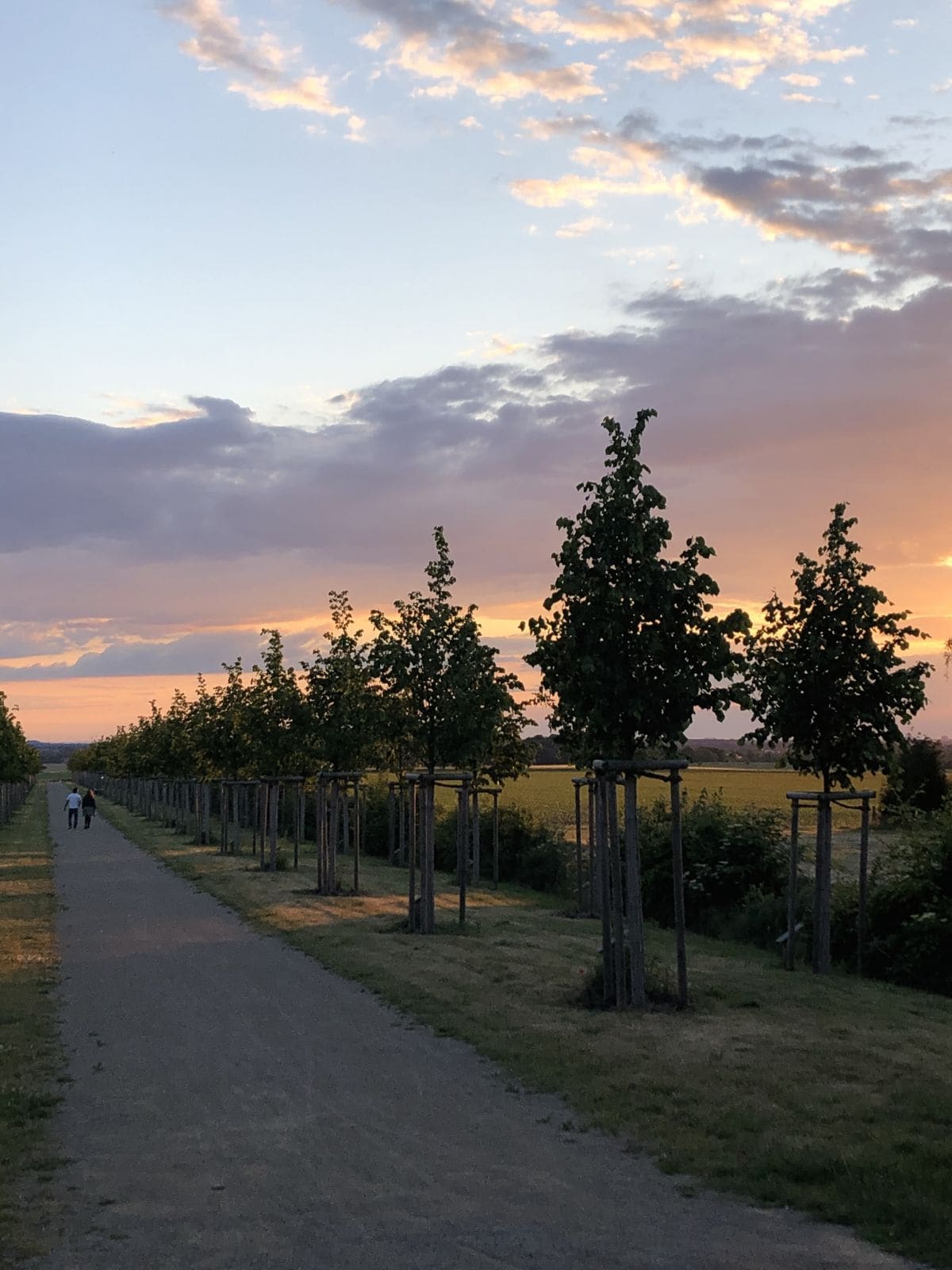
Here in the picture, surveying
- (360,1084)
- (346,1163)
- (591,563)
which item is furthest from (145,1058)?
(591,563)

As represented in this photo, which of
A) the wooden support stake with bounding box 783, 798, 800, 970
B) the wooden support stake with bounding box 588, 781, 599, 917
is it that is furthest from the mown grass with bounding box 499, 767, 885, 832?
the wooden support stake with bounding box 783, 798, 800, 970

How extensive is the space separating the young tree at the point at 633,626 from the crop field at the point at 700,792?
1308 cm

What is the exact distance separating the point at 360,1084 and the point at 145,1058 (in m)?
2.25

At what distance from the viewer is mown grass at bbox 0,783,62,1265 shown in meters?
6.78

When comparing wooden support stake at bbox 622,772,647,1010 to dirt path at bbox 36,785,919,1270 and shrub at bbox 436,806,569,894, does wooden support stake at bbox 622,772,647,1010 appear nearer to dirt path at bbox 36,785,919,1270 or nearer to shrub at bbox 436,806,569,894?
dirt path at bbox 36,785,919,1270

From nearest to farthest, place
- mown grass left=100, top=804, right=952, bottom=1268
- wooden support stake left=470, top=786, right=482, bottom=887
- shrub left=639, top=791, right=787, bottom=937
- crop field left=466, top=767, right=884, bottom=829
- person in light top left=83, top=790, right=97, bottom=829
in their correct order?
mown grass left=100, top=804, right=952, bottom=1268 < shrub left=639, top=791, right=787, bottom=937 < wooden support stake left=470, top=786, right=482, bottom=887 < crop field left=466, top=767, right=884, bottom=829 < person in light top left=83, top=790, right=97, bottom=829

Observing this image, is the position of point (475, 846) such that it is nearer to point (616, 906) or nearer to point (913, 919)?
point (913, 919)

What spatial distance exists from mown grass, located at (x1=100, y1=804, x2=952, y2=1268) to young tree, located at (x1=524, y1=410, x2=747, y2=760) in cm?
296

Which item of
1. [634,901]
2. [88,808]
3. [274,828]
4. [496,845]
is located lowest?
[88,808]

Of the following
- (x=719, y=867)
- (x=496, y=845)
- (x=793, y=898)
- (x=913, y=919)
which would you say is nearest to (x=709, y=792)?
(x=496, y=845)

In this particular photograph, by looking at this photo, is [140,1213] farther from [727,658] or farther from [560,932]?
[560,932]

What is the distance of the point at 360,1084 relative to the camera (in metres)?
9.83

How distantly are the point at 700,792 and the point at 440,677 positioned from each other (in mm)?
17008

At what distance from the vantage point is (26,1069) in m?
10.5
